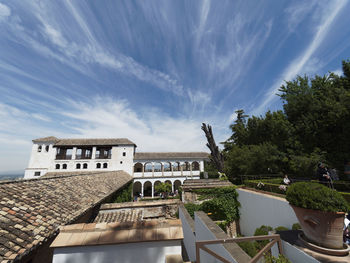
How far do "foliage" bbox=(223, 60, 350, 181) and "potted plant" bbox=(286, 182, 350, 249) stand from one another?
49.8 feet

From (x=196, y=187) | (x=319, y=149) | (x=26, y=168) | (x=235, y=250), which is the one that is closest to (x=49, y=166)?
(x=26, y=168)

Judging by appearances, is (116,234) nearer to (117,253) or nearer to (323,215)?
(117,253)

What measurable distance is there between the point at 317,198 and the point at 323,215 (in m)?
0.31

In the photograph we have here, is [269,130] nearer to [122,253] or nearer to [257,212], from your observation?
[257,212]

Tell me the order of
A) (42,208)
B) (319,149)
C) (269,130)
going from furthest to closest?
(269,130) → (319,149) → (42,208)

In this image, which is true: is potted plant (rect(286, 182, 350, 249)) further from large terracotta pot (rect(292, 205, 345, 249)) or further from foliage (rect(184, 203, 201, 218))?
foliage (rect(184, 203, 201, 218))

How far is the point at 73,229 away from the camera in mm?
2951

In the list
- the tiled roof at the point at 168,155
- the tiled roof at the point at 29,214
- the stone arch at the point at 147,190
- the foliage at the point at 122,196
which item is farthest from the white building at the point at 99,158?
the tiled roof at the point at 29,214

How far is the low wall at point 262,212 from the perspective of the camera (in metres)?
7.62

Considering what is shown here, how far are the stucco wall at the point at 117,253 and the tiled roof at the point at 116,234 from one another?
0.14 m

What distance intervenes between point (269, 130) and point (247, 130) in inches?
171

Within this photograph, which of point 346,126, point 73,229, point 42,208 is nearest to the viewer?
point 73,229

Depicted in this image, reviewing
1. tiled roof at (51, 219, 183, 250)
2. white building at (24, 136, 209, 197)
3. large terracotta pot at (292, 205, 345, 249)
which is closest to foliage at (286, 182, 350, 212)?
Result: large terracotta pot at (292, 205, 345, 249)

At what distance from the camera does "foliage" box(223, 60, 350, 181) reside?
48.0ft
